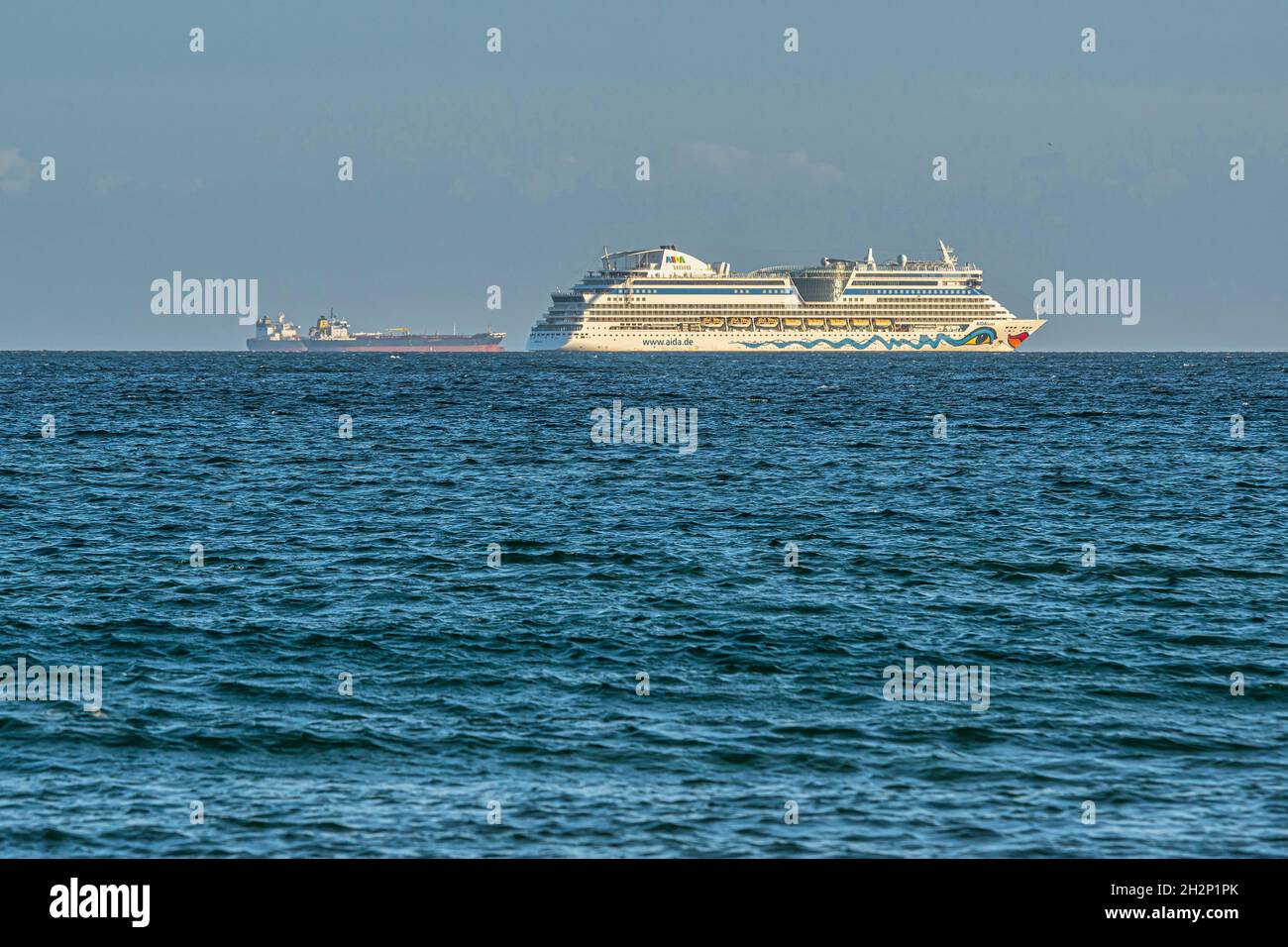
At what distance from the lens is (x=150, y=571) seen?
28672 millimetres

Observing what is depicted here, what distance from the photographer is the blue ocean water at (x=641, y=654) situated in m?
14.0

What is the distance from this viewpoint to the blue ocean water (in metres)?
14.0

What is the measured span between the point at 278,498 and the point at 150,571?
12499mm

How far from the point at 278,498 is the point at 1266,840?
32.4 metres

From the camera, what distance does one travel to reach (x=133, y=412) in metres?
81.1

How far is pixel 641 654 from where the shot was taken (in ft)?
70.6

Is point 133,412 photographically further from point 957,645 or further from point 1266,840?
point 1266,840

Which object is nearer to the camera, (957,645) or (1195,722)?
(1195,722)
